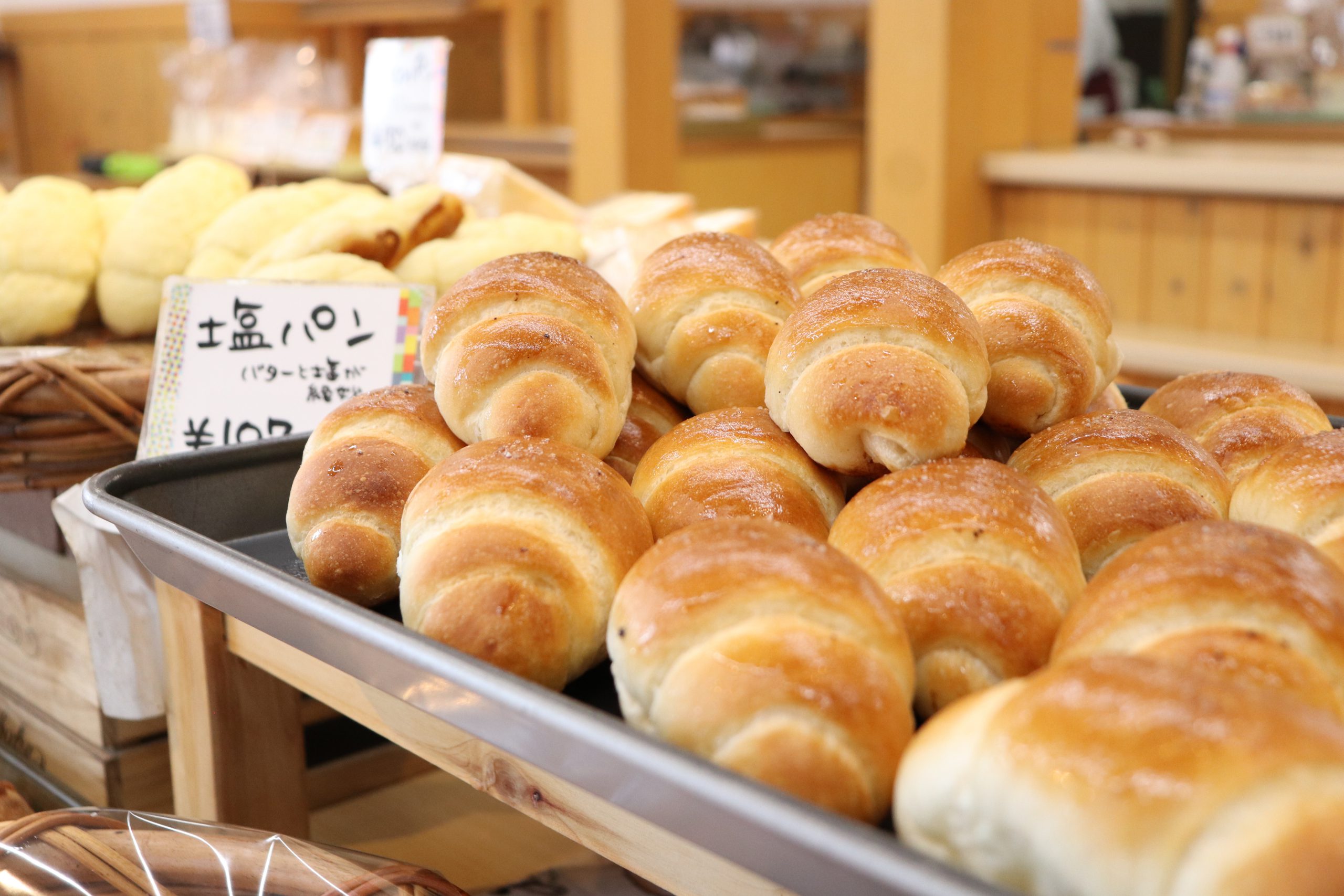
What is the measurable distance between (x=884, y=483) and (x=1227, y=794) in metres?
0.31

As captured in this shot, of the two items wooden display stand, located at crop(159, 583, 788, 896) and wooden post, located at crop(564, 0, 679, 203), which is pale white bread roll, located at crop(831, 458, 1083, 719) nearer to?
wooden display stand, located at crop(159, 583, 788, 896)

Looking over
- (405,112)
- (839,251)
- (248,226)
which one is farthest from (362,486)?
(405,112)

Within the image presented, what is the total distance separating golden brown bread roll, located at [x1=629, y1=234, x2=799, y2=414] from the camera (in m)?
0.95

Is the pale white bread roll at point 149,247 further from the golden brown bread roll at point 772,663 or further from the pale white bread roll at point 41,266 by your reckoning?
the golden brown bread roll at point 772,663

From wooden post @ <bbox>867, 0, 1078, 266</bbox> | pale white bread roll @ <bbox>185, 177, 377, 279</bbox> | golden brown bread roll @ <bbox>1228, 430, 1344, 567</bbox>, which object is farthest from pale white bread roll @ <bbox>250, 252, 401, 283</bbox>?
wooden post @ <bbox>867, 0, 1078, 266</bbox>

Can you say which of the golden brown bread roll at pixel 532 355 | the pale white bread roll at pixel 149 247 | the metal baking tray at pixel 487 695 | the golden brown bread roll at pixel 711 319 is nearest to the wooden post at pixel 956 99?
the pale white bread roll at pixel 149 247

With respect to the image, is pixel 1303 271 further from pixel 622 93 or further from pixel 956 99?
pixel 622 93

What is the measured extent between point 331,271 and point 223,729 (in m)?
0.52

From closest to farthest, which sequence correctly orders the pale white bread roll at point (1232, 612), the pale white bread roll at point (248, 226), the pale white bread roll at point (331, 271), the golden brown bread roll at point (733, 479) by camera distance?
1. the pale white bread roll at point (1232, 612)
2. the golden brown bread roll at point (733, 479)
3. the pale white bread roll at point (331, 271)
4. the pale white bread roll at point (248, 226)

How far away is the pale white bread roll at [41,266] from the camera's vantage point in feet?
5.24

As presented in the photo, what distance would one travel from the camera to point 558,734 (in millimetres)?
572

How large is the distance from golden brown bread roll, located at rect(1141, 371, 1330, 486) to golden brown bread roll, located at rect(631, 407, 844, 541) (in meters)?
0.31

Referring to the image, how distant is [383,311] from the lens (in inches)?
49.4

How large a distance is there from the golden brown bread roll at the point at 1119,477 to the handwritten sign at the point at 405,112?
1478mm
